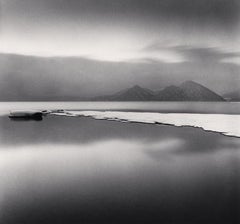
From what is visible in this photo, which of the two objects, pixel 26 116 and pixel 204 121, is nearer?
pixel 204 121

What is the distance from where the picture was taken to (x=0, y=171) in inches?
171

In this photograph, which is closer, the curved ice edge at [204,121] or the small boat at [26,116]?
the curved ice edge at [204,121]

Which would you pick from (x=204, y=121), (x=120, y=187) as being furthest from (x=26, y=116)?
(x=120, y=187)

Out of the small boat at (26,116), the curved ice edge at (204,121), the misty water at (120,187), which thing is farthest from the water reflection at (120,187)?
the small boat at (26,116)

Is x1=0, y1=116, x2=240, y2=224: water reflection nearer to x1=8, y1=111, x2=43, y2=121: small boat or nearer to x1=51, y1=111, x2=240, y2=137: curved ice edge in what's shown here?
x1=51, y1=111, x2=240, y2=137: curved ice edge

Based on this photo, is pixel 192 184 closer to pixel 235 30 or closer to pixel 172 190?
pixel 172 190

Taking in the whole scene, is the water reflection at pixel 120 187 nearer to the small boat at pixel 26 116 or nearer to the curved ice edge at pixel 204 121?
the curved ice edge at pixel 204 121

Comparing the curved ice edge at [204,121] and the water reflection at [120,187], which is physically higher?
the curved ice edge at [204,121]

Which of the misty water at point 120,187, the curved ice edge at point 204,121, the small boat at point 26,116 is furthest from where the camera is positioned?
the small boat at point 26,116

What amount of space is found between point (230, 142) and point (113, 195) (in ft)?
14.8

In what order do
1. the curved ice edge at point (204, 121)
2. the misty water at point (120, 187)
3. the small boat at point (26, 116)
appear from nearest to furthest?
the misty water at point (120, 187), the curved ice edge at point (204, 121), the small boat at point (26, 116)

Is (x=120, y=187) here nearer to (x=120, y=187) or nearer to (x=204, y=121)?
(x=120, y=187)

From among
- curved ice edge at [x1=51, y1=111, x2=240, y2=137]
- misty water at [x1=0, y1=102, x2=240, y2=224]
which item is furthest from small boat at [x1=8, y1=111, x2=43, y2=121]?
misty water at [x1=0, y1=102, x2=240, y2=224]

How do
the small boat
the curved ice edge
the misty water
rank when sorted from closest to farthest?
the misty water, the curved ice edge, the small boat
